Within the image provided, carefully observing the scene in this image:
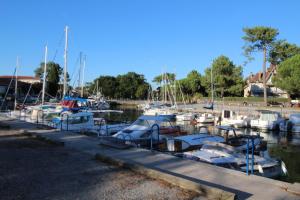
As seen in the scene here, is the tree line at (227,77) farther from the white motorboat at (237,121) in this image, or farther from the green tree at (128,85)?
the white motorboat at (237,121)

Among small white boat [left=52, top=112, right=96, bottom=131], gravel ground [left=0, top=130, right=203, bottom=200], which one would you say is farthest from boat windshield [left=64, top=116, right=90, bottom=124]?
gravel ground [left=0, top=130, right=203, bottom=200]

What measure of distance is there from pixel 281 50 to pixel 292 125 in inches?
1729

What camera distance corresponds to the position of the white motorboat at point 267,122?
132 ft

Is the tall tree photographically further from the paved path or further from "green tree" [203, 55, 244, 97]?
the paved path

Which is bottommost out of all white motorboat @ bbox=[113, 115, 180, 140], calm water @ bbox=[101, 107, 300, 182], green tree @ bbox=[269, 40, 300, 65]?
calm water @ bbox=[101, 107, 300, 182]

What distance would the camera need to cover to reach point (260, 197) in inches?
321

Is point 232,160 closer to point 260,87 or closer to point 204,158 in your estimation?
point 204,158

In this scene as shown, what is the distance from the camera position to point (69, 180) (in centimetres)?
955

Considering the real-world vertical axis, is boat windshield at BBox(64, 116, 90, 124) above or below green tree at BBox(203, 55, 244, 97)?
below

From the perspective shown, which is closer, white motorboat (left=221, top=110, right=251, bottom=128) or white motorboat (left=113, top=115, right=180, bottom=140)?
white motorboat (left=113, top=115, right=180, bottom=140)

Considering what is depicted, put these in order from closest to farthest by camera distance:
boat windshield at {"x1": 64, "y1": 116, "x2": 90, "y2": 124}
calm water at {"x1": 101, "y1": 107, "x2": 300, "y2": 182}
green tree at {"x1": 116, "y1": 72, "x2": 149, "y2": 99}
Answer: calm water at {"x1": 101, "y1": 107, "x2": 300, "y2": 182}, boat windshield at {"x1": 64, "y1": 116, "x2": 90, "y2": 124}, green tree at {"x1": 116, "y1": 72, "x2": 149, "y2": 99}

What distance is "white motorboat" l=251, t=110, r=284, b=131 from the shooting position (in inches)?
1583

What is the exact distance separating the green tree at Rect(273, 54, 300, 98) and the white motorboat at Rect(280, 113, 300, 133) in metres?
30.9

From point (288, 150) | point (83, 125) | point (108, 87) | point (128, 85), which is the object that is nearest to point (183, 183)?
point (83, 125)
